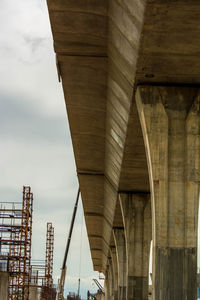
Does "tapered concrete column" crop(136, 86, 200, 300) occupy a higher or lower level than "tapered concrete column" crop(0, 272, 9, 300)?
higher

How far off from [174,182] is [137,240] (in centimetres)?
1871

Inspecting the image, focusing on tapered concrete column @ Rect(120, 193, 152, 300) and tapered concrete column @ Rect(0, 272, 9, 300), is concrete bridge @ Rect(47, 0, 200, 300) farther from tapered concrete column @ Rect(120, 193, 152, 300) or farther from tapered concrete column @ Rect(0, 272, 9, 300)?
tapered concrete column @ Rect(0, 272, 9, 300)

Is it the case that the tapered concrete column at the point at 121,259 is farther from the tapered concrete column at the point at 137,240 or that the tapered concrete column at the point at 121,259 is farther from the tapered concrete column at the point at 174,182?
the tapered concrete column at the point at 174,182

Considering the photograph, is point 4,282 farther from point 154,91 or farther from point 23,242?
point 154,91

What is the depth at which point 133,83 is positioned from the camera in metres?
19.1

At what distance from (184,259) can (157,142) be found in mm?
3888

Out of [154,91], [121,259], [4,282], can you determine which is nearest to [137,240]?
[121,259]

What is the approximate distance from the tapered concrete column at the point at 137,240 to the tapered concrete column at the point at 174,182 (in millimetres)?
17107

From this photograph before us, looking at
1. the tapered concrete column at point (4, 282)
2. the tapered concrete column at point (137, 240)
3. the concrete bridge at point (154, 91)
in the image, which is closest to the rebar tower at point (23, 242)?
the tapered concrete column at point (4, 282)

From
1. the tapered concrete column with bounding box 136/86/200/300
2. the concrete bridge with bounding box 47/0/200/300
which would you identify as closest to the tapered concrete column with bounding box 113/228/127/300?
the concrete bridge with bounding box 47/0/200/300

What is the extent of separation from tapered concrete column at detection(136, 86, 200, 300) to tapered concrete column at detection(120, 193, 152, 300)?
17.1 metres

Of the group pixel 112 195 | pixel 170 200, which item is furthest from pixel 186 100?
pixel 112 195

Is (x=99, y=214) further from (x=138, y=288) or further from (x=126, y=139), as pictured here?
(x=126, y=139)

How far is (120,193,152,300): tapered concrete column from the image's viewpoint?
120 feet
